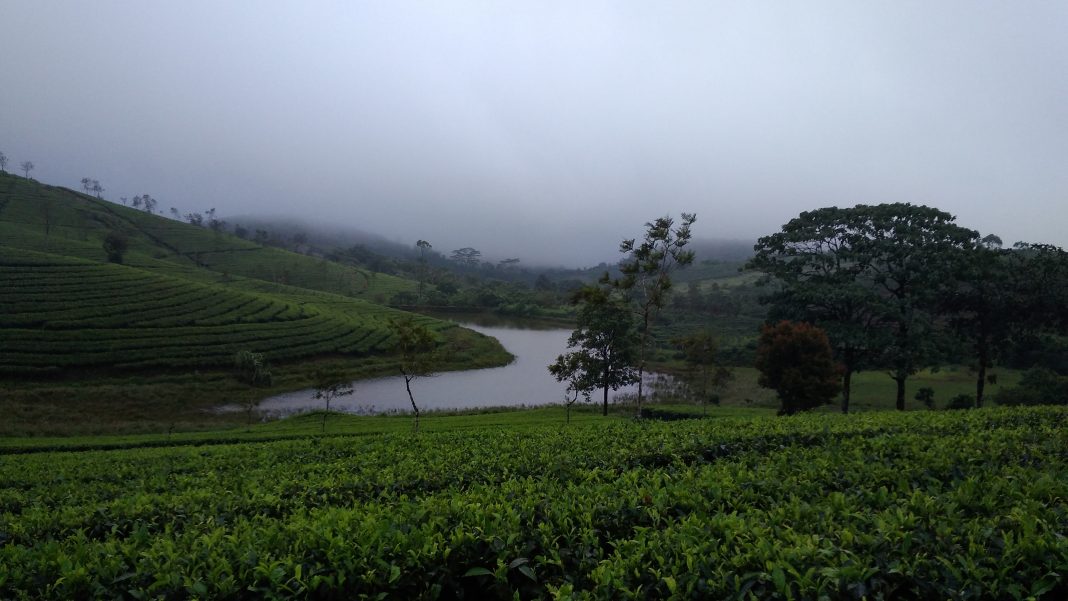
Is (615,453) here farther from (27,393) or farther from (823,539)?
(27,393)

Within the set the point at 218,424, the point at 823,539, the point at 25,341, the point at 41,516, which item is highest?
the point at 823,539

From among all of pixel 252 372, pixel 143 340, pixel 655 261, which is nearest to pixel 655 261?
pixel 655 261

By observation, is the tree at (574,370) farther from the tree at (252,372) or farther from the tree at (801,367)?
the tree at (252,372)

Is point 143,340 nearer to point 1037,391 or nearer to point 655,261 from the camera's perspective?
point 655,261

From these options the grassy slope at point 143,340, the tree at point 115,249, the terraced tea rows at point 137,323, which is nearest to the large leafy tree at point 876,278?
the grassy slope at point 143,340

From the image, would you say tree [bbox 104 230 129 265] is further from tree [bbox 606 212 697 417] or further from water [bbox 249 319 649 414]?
tree [bbox 606 212 697 417]

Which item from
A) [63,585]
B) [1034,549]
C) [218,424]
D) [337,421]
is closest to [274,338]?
[218,424]

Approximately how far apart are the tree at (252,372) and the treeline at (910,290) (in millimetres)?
33513

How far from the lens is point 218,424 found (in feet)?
101

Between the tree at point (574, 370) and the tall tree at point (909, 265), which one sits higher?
the tall tree at point (909, 265)

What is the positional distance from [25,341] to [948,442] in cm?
5400

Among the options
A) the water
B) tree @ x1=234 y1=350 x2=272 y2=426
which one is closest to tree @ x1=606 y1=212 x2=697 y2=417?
the water

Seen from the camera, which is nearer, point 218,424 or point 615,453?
point 615,453

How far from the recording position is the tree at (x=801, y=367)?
2255cm
